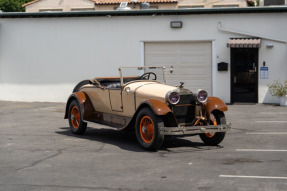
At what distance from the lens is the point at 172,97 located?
355 inches

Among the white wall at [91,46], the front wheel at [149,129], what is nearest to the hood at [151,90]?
the front wheel at [149,129]

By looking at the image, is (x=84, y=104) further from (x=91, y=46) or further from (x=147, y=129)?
(x=91, y=46)

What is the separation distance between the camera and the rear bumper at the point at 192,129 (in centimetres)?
870

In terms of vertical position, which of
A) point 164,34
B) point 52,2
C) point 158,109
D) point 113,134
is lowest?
point 113,134

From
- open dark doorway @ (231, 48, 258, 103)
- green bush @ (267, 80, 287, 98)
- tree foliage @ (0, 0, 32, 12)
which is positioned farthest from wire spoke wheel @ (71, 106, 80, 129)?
tree foliage @ (0, 0, 32, 12)

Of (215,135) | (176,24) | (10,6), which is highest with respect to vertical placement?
(10,6)

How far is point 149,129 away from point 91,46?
34.6ft

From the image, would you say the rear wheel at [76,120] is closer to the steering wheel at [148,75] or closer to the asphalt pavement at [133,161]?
the asphalt pavement at [133,161]

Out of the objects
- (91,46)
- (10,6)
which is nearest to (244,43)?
(91,46)

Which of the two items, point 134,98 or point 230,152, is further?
point 134,98

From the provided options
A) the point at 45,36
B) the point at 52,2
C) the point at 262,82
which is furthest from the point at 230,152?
the point at 52,2

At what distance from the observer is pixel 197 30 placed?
727 inches

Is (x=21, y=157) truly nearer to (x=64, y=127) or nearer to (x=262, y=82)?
(x=64, y=127)

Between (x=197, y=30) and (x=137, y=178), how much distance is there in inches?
484
